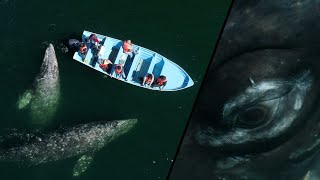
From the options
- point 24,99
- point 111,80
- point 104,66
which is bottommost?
point 24,99

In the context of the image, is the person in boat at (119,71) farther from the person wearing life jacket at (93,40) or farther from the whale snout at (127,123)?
the whale snout at (127,123)

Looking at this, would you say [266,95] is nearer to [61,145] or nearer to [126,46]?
[126,46]

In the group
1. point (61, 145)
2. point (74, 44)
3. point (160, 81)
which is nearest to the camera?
point (160, 81)

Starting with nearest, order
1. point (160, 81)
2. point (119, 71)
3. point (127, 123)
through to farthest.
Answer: point (160, 81), point (119, 71), point (127, 123)

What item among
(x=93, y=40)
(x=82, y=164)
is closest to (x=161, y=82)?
(x=93, y=40)

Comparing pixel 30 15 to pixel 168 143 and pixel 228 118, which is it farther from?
pixel 228 118

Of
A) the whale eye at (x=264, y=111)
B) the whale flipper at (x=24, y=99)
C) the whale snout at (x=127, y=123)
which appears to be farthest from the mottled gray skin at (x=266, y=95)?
the whale flipper at (x=24, y=99)

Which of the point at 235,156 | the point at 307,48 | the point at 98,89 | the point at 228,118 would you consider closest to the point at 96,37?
the point at 98,89
